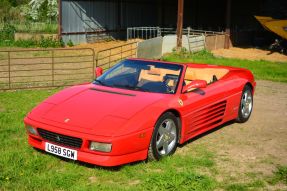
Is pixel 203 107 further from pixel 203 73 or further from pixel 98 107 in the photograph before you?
pixel 98 107

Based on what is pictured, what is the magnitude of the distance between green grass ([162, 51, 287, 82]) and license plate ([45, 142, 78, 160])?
10.3 meters

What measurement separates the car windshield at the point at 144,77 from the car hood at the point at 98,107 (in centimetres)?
25

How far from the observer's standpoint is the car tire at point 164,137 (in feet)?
18.4

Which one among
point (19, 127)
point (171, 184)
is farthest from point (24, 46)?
point (171, 184)

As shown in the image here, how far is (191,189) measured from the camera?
4.85 m

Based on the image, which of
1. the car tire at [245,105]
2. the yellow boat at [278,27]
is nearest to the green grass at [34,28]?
the yellow boat at [278,27]

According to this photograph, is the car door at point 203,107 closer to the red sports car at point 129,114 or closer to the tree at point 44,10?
the red sports car at point 129,114

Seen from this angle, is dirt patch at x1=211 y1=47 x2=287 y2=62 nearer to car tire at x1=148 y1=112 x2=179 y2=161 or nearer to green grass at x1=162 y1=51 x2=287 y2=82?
green grass at x1=162 y1=51 x2=287 y2=82

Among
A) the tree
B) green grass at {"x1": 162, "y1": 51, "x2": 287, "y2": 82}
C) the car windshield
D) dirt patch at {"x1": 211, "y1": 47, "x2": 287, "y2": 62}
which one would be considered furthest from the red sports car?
the tree

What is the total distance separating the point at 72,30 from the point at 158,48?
746 cm

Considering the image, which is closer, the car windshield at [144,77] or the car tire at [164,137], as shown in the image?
the car tire at [164,137]

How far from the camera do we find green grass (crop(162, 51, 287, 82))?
14.9 meters

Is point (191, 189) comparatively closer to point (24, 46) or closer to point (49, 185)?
point (49, 185)

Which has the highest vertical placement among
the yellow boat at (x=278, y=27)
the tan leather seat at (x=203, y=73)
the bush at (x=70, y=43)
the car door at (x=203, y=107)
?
the yellow boat at (x=278, y=27)
